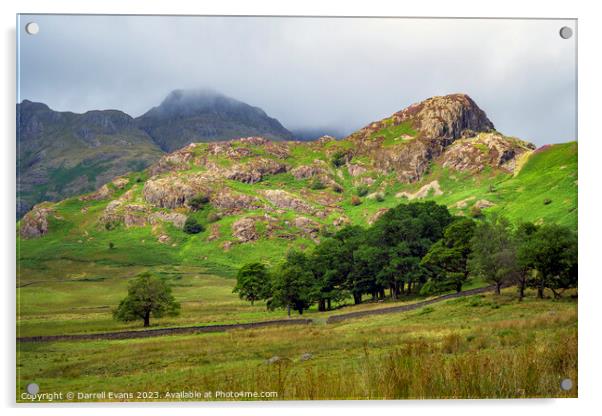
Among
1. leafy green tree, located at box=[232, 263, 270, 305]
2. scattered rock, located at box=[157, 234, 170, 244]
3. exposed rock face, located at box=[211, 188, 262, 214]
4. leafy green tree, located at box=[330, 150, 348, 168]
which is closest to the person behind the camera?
leafy green tree, located at box=[232, 263, 270, 305]

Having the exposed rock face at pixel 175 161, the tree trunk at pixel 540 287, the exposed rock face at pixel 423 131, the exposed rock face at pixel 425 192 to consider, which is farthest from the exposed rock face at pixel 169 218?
the tree trunk at pixel 540 287

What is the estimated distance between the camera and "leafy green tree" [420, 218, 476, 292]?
15000 mm

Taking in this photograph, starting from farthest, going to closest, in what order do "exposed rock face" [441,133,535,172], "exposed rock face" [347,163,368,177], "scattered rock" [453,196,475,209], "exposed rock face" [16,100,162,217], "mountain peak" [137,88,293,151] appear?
"exposed rock face" [347,163,368,177], "scattered rock" [453,196,475,209], "exposed rock face" [441,133,535,172], "mountain peak" [137,88,293,151], "exposed rock face" [16,100,162,217]

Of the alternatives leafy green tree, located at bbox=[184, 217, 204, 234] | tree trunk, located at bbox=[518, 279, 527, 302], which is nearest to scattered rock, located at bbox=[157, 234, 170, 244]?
leafy green tree, located at bbox=[184, 217, 204, 234]

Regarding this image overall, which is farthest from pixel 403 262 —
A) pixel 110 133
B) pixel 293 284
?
pixel 110 133

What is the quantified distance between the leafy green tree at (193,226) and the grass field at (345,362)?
4835 mm

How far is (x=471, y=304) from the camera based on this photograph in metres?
13.1

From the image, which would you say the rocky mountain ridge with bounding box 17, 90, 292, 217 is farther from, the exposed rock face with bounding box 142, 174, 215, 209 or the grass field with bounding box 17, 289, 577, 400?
the grass field with bounding box 17, 289, 577, 400

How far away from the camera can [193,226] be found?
15.4 m

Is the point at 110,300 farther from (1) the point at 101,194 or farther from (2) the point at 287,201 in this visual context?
(2) the point at 287,201

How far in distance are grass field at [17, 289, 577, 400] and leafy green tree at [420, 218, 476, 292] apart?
4.48m

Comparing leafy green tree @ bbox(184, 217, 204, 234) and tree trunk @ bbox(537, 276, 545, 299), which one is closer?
tree trunk @ bbox(537, 276, 545, 299)

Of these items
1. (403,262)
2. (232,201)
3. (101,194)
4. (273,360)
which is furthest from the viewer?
(403,262)

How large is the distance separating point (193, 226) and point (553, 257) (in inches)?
422
